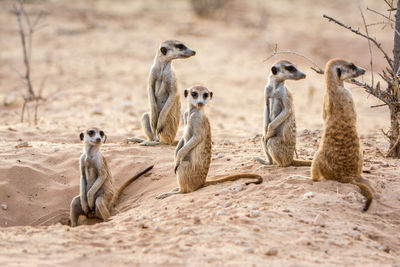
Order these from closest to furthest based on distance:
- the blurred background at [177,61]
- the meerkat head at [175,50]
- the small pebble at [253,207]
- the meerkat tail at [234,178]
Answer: the small pebble at [253,207] < the meerkat tail at [234,178] < the meerkat head at [175,50] < the blurred background at [177,61]

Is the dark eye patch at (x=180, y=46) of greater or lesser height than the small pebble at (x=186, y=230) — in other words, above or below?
above

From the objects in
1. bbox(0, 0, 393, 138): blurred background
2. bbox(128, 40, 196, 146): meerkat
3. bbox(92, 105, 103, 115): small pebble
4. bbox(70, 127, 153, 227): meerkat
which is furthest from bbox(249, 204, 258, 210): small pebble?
bbox(92, 105, 103, 115): small pebble

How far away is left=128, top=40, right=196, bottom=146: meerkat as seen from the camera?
21.3 ft

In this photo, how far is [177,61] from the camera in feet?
44.3

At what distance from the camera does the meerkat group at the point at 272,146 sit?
452 centimetres

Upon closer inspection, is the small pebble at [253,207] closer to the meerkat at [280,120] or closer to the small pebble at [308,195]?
the small pebble at [308,195]

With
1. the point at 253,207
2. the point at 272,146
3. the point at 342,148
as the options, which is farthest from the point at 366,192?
the point at 272,146

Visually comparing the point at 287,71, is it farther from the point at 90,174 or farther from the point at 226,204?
the point at 90,174

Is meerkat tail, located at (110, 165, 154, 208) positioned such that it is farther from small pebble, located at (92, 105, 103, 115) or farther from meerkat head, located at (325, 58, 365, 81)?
small pebble, located at (92, 105, 103, 115)

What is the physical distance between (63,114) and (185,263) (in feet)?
20.5

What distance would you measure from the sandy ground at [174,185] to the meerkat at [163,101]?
28 cm

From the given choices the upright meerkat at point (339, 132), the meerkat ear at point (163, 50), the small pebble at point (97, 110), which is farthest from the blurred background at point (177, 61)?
the upright meerkat at point (339, 132)

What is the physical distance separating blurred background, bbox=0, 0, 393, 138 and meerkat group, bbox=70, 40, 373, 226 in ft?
7.87

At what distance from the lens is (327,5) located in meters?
20.4
